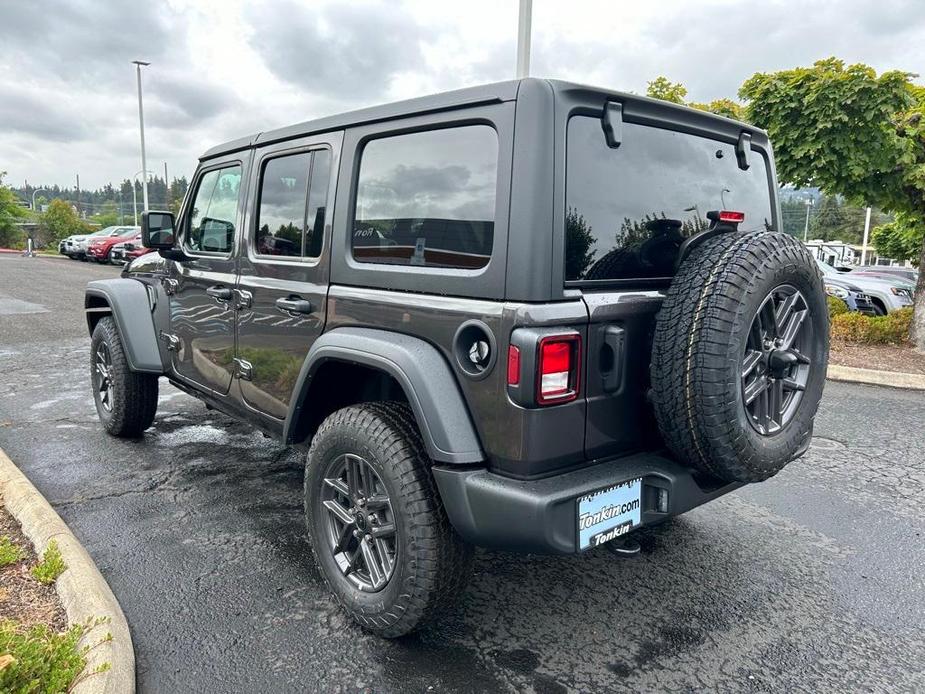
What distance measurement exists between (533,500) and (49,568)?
1934 millimetres

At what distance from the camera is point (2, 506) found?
3234 millimetres

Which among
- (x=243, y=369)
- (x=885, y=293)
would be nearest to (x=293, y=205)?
(x=243, y=369)

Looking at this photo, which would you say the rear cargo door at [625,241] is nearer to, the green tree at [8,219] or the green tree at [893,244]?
the green tree at [893,244]

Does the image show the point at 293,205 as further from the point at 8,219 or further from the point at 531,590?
the point at 8,219

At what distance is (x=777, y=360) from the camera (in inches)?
91.4

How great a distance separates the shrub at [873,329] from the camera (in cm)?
866

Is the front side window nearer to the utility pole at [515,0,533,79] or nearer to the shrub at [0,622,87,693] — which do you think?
the shrub at [0,622,87,693]

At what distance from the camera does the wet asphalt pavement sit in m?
2.32

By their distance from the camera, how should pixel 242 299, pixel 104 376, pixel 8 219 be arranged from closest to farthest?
pixel 242 299 → pixel 104 376 → pixel 8 219

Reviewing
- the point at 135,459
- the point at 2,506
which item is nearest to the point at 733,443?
the point at 2,506

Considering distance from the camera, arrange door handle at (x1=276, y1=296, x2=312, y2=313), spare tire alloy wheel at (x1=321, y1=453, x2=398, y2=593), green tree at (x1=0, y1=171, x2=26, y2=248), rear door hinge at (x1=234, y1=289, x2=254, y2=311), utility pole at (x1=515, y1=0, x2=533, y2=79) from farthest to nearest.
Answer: green tree at (x1=0, y1=171, x2=26, y2=248) < utility pole at (x1=515, y1=0, x2=533, y2=79) < rear door hinge at (x1=234, y1=289, x2=254, y2=311) < door handle at (x1=276, y1=296, x2=312, y2=313) < spare tire alloy wheel at (x1=321, y1=453, x2=398, y2=593)

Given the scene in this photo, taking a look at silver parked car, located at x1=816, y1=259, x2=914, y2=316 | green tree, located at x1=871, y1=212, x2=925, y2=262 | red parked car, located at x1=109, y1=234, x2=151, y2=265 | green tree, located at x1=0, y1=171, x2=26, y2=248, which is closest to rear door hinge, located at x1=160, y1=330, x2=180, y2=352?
silver parked car, located at x1=816, y1=259, x2=914, y2=316

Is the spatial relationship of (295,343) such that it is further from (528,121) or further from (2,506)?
(2,506)

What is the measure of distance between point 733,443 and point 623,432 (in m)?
0.36
